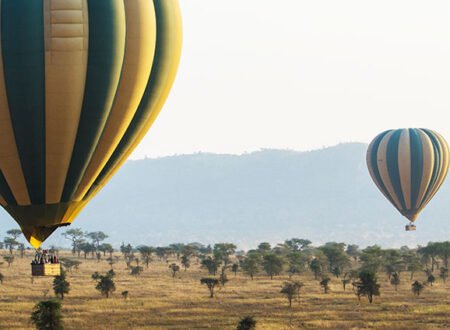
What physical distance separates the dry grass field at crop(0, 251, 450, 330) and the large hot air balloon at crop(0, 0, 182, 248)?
2182 centimetres

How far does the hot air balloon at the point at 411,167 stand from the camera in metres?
90.2

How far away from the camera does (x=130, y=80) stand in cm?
3881

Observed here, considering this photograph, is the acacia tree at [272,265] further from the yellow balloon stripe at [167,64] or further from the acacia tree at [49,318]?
the yellow balloon stripe at [167,64]

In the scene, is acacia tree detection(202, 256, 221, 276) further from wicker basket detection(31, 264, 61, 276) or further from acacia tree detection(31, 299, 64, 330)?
wicker basket detection(31, 264, 61, 276)

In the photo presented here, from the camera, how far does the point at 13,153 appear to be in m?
37.8

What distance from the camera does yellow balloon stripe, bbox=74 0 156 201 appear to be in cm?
3834

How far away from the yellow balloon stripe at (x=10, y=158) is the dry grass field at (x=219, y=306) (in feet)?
73.0

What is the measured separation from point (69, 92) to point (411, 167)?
59436mm

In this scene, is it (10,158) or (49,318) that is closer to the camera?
(10,158)

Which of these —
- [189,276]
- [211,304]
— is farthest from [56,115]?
[189,276]

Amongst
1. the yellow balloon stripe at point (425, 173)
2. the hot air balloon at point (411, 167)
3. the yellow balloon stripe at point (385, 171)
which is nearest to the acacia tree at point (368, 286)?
the hot air balloon at point (411, 167)

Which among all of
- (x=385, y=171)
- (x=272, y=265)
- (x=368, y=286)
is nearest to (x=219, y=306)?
(x=368, y=286)

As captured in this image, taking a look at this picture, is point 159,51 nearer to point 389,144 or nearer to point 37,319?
point 37,319

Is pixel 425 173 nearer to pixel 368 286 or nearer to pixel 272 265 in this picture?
pixel 368 286
